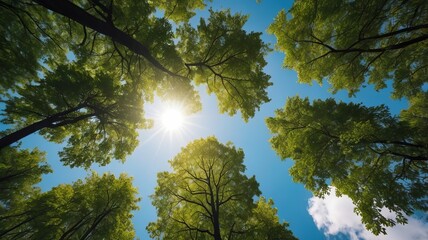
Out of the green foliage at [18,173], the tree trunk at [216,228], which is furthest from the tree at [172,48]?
the green foliage at [18,173]

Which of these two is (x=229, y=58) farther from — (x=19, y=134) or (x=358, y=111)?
(x=19, y=134)

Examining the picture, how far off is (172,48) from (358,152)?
808 centimetres

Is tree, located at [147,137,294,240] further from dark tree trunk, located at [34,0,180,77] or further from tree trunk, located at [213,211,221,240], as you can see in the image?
dark tree trunk, located at [34,0,180,77]

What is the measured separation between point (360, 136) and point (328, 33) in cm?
397

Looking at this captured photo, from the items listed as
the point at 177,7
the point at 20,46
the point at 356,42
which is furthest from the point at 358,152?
the point at 20,46

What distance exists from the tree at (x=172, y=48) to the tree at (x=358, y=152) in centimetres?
205

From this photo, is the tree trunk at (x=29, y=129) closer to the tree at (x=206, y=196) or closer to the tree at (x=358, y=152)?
the tree at (x=206, y=196)

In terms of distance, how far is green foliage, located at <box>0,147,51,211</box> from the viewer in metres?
11.1

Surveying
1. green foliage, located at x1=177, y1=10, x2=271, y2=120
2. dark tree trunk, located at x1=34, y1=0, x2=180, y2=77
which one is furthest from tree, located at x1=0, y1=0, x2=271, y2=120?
dark tree trunk, located at x1=34, y1=0, x2=180, y2=77

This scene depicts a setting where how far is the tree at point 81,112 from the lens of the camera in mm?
7949

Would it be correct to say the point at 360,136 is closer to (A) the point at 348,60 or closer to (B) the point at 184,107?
(A) the point at 348,60

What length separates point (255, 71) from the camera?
321 inches

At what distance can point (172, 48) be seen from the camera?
7.30m

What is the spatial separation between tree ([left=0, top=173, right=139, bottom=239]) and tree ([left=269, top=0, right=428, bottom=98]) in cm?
1356
